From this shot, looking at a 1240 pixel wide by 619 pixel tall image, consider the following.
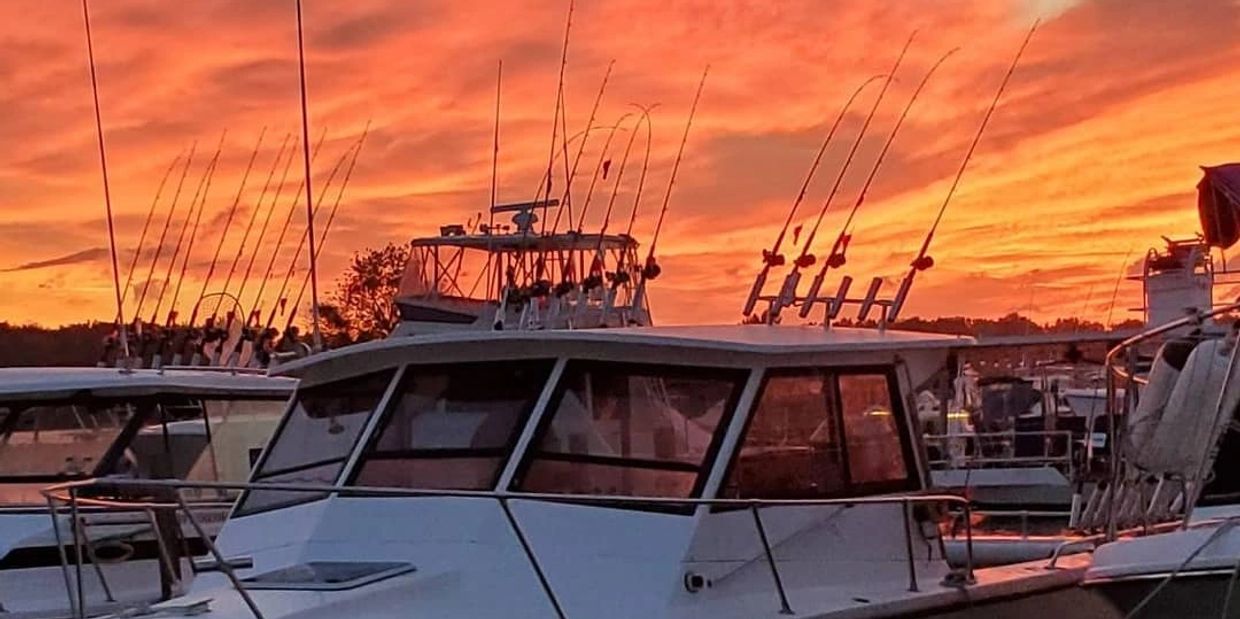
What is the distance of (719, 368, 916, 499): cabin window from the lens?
28.3 feet

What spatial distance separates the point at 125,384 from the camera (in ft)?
40.4

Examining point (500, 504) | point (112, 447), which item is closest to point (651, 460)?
point (500, 504)

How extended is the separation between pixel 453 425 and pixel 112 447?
459 cm

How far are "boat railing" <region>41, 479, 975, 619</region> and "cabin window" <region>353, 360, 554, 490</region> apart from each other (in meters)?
0.28

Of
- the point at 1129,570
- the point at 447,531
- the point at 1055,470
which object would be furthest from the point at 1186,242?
the point at 447,531

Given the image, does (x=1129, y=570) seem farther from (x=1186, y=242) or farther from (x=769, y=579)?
(x=1186, y=242)

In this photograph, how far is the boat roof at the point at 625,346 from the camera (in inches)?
338

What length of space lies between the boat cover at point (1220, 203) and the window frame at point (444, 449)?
245 inches

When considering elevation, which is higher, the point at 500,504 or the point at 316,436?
the point at 316,436

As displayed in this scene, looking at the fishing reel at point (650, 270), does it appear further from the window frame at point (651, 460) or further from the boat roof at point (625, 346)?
the window frame at point (651, 460)

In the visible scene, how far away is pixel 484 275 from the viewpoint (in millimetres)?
23234

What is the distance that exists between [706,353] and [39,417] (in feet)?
19.2

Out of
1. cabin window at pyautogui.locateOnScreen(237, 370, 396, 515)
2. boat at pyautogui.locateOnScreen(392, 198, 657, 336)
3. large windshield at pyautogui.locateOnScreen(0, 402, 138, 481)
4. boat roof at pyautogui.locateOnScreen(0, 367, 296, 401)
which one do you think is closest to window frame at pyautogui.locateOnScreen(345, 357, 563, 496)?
cabin window at pyautogui.locateOnScreen(237, 370, 396, 515)

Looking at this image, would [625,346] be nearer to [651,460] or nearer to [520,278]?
[651,460]
